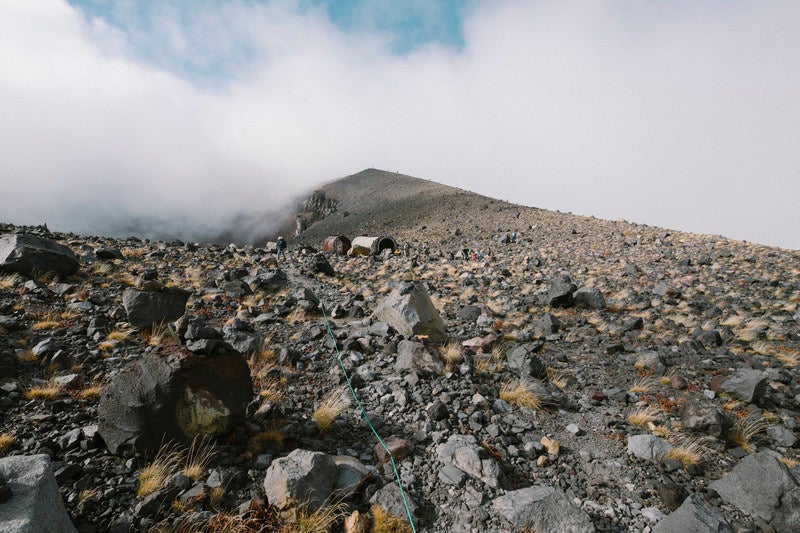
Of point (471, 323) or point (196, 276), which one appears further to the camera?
point (196, 276)

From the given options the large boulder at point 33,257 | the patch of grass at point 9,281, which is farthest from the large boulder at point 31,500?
the large boulder at point 33,257

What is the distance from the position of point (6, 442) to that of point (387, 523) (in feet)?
12.7

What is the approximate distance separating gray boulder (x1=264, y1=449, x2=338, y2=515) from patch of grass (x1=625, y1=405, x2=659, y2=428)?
4.26 meters

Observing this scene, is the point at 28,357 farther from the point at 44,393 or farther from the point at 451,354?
the point at 451,354

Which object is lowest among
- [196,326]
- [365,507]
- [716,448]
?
[365,507]

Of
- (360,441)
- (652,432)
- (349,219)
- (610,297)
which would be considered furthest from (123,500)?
(349,219)

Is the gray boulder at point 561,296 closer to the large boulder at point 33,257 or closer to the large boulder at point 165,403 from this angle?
the large boulder at point 165,403

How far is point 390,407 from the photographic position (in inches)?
212

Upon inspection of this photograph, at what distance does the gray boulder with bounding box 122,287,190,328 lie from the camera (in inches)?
271

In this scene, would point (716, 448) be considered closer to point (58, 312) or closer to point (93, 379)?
point (93, 379)

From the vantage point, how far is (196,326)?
15.8 feet

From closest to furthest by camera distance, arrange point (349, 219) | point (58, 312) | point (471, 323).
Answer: point (58, 312) < point (471, 323) < point (349, 219)

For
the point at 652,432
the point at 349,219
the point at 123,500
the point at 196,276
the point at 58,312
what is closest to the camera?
the point at 123,500

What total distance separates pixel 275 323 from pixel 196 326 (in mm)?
3660
